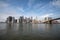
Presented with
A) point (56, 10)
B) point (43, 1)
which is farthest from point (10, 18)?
point (56, 10)

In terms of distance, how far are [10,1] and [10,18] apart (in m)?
0.70

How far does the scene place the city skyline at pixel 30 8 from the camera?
3.28 m

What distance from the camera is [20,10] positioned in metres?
3.41

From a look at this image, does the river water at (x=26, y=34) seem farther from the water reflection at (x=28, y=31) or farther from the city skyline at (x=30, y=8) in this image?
the city skyline at (x=30, y=8)

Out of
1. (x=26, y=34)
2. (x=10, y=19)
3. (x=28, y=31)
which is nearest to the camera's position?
(x=10, y=19)

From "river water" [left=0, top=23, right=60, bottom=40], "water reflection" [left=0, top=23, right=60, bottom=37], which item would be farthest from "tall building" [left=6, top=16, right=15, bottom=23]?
"water reflection" [left=0, top=23, right=60, bottom=37]

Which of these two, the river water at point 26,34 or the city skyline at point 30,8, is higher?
the city skyline at point 30,8

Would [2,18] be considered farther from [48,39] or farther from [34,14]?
[48,39]

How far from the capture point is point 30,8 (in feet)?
11.3

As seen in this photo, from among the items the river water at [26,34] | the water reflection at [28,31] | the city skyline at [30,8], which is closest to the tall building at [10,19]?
the city skyline at [30,8]

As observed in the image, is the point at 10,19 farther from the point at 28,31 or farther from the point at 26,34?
the point at 28,31

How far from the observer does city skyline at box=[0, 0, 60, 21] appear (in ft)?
10.8

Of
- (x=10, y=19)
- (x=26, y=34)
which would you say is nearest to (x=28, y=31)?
(x=26, y=34)

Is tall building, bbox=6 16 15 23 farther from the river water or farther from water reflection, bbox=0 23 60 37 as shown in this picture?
water reflection, bbox=0 23 60 37
